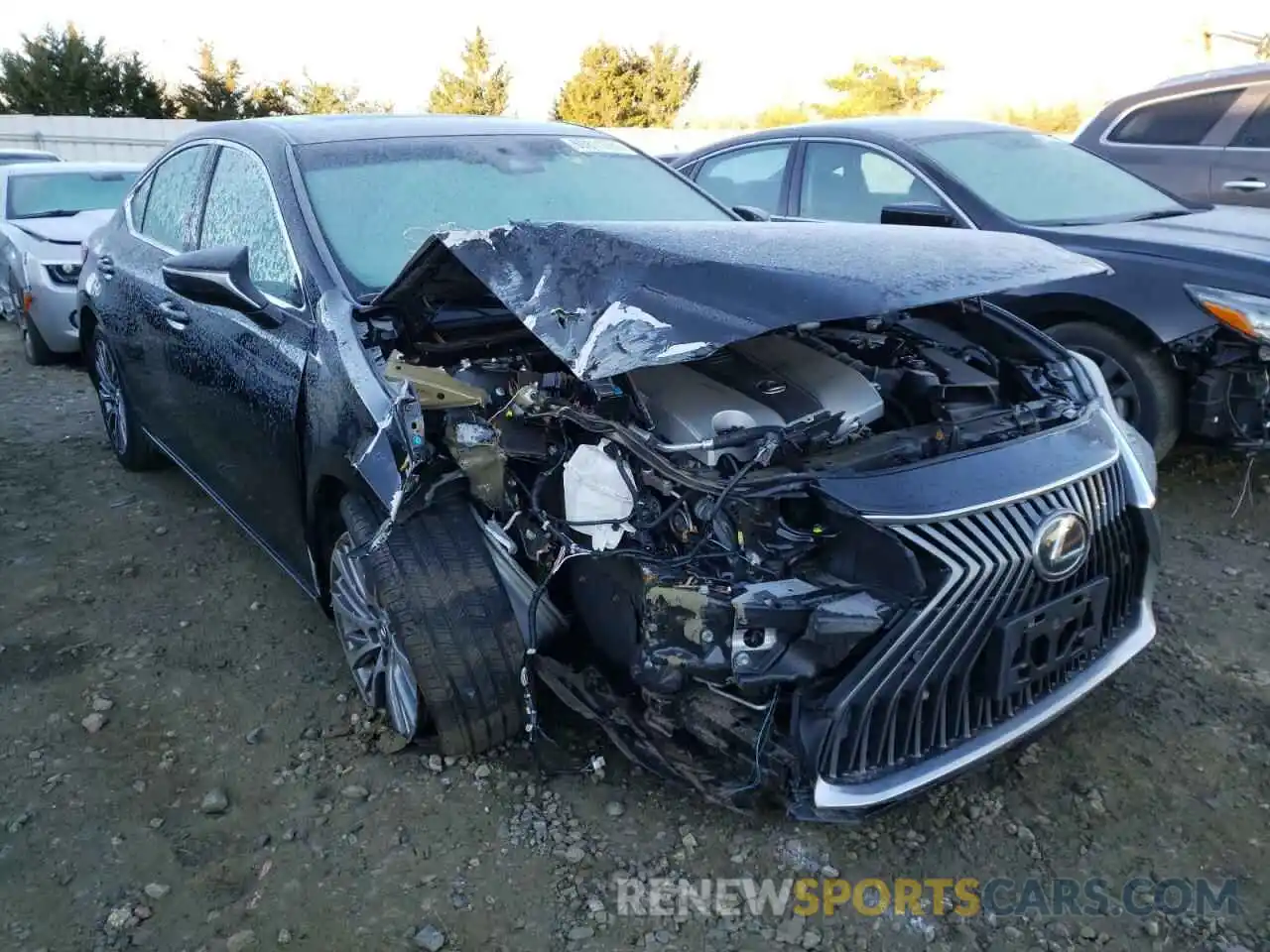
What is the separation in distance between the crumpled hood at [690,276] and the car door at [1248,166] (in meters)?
4.49

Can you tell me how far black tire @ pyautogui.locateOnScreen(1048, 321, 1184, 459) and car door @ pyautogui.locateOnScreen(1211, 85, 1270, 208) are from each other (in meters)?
2.76

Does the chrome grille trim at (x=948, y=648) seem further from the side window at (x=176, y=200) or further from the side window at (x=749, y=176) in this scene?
the side window at (x=749, y=176)

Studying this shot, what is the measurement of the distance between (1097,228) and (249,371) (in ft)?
12.0

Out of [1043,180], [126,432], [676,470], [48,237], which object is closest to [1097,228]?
[1043,180]

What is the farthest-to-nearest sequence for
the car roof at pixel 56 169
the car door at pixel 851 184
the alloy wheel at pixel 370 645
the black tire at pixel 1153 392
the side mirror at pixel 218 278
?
the car roof at pixel 56 169
the car door at pixel 851 184
the black tire at pixel 1153 392
the side mirror at pixel 218 278
the alloy wheel at pixel 370 645

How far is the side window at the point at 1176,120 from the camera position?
21.0 ft

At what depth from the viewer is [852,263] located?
7.37 ft

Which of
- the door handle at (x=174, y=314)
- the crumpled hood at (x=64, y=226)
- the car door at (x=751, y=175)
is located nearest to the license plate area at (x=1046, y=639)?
the door handle at (x=174, y=314)

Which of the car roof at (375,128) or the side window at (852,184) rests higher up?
the car roof at (375,128)

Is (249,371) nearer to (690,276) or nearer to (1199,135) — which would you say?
(690,276)

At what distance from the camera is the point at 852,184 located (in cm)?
527

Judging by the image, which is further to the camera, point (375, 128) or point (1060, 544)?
point (375, 128)

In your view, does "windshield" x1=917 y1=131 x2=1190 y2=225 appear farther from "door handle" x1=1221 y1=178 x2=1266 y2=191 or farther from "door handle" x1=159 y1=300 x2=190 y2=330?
"door handle" x1=159 y1=300 x2=190 y2=330

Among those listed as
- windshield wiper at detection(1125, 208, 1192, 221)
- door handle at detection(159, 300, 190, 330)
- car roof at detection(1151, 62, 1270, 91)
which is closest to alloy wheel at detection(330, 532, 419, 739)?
door handle at detection(159, 300, 190, 330)
